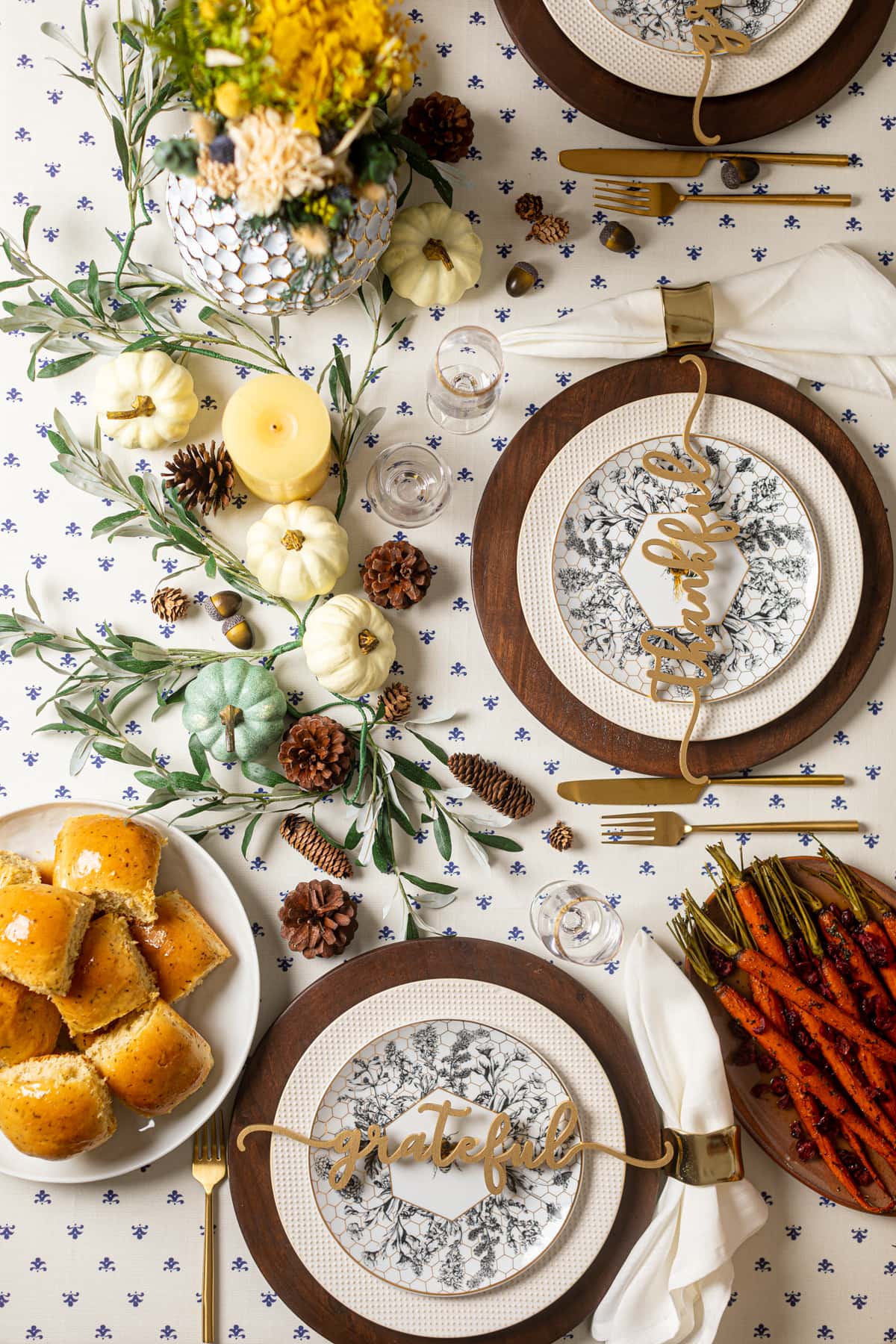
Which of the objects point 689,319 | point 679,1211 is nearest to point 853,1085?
point 679,1211

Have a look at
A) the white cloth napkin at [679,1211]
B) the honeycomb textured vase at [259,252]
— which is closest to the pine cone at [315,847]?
the white cloth napkin at [679,1211]

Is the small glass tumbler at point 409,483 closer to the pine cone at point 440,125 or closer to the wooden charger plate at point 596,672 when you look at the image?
the wooden charger plate at point 596,672

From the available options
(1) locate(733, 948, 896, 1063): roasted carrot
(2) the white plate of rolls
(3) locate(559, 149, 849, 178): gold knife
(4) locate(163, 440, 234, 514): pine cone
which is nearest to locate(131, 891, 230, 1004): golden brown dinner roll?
(2) the white plate of rolls

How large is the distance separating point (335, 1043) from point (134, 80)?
4.72ft

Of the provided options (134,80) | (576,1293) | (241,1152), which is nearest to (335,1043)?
(241,1152)

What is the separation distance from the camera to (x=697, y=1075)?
1.39 m

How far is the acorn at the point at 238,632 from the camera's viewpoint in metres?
1.42

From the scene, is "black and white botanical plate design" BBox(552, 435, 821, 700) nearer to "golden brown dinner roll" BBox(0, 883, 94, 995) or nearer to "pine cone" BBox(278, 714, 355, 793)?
"pine cone" BBox(278, 714, 355, 793)

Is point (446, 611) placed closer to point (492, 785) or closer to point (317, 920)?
point (492, 785)

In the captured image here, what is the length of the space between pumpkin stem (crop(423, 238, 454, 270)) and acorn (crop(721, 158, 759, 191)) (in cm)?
47

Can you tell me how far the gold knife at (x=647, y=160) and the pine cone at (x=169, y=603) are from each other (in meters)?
0.90

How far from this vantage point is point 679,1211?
139 cm

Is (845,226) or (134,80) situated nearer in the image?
(134,80)

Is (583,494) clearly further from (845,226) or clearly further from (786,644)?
(845,226)
